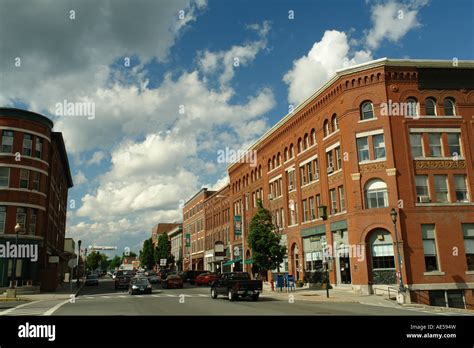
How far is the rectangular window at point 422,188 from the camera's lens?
1206 inches

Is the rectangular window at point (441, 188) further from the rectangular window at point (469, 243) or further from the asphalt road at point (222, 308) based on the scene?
the asphalt road at point (222, 308)

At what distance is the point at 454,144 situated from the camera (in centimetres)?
3225

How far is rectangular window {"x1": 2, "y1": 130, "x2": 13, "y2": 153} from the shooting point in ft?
128

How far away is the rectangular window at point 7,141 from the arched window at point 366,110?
3118cm

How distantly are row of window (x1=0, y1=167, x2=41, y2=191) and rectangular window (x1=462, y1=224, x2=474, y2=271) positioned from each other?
122ft

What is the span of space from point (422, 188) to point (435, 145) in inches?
144

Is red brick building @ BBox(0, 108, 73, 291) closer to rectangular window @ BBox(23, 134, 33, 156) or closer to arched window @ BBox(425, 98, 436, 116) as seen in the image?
rectangular window @ BBox(23, 134, 33, 156)

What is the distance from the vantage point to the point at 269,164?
4872 centimetres

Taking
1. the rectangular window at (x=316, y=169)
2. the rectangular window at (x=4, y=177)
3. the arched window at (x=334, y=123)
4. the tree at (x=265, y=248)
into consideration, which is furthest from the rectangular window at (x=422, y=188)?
the rectangular window at (x=4, y=177)

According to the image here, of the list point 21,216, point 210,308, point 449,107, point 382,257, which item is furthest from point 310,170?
point 21,216

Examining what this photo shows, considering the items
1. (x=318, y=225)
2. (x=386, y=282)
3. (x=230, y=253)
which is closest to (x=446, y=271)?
(x=386, y=282)

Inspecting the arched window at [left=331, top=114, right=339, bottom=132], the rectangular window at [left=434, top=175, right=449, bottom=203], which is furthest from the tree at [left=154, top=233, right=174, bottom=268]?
the rectangular window at [left=434, top=175, right=449, bottom=203]
